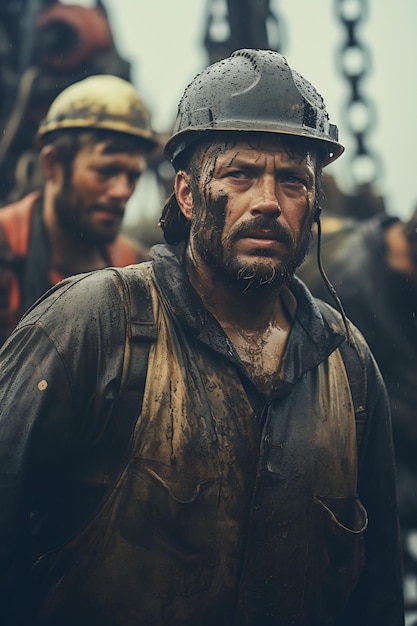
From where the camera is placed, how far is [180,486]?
3.15 metres

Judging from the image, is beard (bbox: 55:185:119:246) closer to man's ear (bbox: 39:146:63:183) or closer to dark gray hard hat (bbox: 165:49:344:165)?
man's ear (bbox: 39:146:63:183)

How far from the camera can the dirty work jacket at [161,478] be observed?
3.12 meters

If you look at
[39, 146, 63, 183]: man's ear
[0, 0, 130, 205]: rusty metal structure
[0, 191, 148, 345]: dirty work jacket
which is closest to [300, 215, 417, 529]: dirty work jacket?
[0, 191, 148, 345]: dirty work jacket

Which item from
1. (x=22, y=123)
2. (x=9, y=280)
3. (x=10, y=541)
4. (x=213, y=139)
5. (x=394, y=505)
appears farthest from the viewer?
(x=22, y=123)

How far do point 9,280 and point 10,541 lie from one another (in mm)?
4015

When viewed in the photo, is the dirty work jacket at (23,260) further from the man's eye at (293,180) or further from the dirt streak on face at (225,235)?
the man's eye at (293,180)

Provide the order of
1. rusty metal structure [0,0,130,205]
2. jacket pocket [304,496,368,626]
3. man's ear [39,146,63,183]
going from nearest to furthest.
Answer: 1. jacket pocket [304,496,368,626]
2. man's ear [39,146,63,183]
3. rusty metal structure [0,0,130,205]

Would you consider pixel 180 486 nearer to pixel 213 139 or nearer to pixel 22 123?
pixel 213 139

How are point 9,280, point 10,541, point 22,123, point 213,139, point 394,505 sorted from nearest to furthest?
point 10,541, point 213,139, point 394,505, point 9,280, point 22,123

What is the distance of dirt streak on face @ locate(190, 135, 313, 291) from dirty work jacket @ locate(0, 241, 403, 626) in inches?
4.8

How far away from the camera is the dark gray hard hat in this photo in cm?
325

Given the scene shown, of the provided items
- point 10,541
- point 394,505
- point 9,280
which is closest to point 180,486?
point 10,541

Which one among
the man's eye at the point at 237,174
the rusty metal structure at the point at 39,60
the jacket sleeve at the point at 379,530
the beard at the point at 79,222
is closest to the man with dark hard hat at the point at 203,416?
the man's eye at the point at 237,174

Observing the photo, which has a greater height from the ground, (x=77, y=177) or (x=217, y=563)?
(x=77, y=177)
